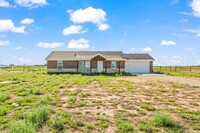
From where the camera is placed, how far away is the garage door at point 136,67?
37.4 metres

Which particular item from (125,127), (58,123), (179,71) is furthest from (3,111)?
(179,71)

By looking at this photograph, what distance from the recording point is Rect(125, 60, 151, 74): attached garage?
37406 millimetres

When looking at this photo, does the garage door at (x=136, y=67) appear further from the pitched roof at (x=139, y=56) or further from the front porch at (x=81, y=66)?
the front porch at (x=81, y=66)

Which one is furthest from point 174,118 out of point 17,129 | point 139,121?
point 17,129

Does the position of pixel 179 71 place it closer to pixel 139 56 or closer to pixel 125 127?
pixel 139 56

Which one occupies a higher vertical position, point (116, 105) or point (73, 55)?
point (73, 55)

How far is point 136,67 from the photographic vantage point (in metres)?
37.4

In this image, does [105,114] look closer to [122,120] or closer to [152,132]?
[122,120]

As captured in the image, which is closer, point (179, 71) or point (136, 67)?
point (136, 67)

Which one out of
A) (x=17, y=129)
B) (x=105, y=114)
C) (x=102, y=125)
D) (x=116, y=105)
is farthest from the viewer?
(x=116, y=105)

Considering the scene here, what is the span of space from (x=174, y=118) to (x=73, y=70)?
2801cm

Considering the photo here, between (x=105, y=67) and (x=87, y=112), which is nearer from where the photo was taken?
(x=87, y=112)

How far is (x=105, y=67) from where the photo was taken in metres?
34.4

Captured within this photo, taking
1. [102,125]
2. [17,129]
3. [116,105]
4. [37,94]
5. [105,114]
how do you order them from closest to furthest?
[17,129] → [102,125] → [105,114] → [116,105] → [37,94]
